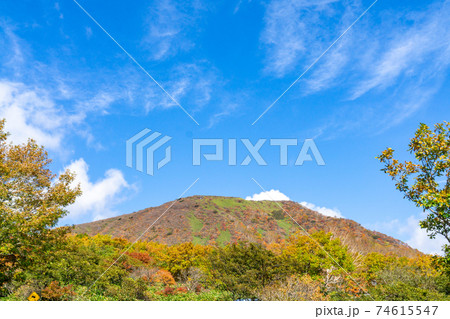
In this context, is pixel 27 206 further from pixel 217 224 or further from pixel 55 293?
Answer: pixel 217 224

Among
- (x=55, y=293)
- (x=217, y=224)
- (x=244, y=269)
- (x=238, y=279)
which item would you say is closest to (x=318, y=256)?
(x=244, y=269)

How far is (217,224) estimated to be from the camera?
102562 millimetres

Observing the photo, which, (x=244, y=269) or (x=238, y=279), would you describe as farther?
(x=244, y=269)

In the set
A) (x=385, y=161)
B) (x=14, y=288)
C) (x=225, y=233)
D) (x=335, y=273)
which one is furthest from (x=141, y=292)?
(x=225, y=233)

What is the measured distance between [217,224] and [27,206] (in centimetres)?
8906

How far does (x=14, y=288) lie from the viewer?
20.3m

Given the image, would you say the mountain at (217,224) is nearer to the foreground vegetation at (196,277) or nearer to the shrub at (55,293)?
the foreground vegetation at (196,277)

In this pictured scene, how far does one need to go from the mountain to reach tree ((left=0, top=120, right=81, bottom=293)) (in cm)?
6855

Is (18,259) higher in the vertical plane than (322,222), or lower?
lower

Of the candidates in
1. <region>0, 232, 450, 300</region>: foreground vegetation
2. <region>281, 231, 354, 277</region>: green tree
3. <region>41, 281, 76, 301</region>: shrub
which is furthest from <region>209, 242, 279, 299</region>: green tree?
<region>41, 281, 76, 301</region>: shrub

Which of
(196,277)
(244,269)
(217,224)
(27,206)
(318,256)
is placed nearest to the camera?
(27,206)

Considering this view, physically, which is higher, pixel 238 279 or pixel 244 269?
pixel 244 269
